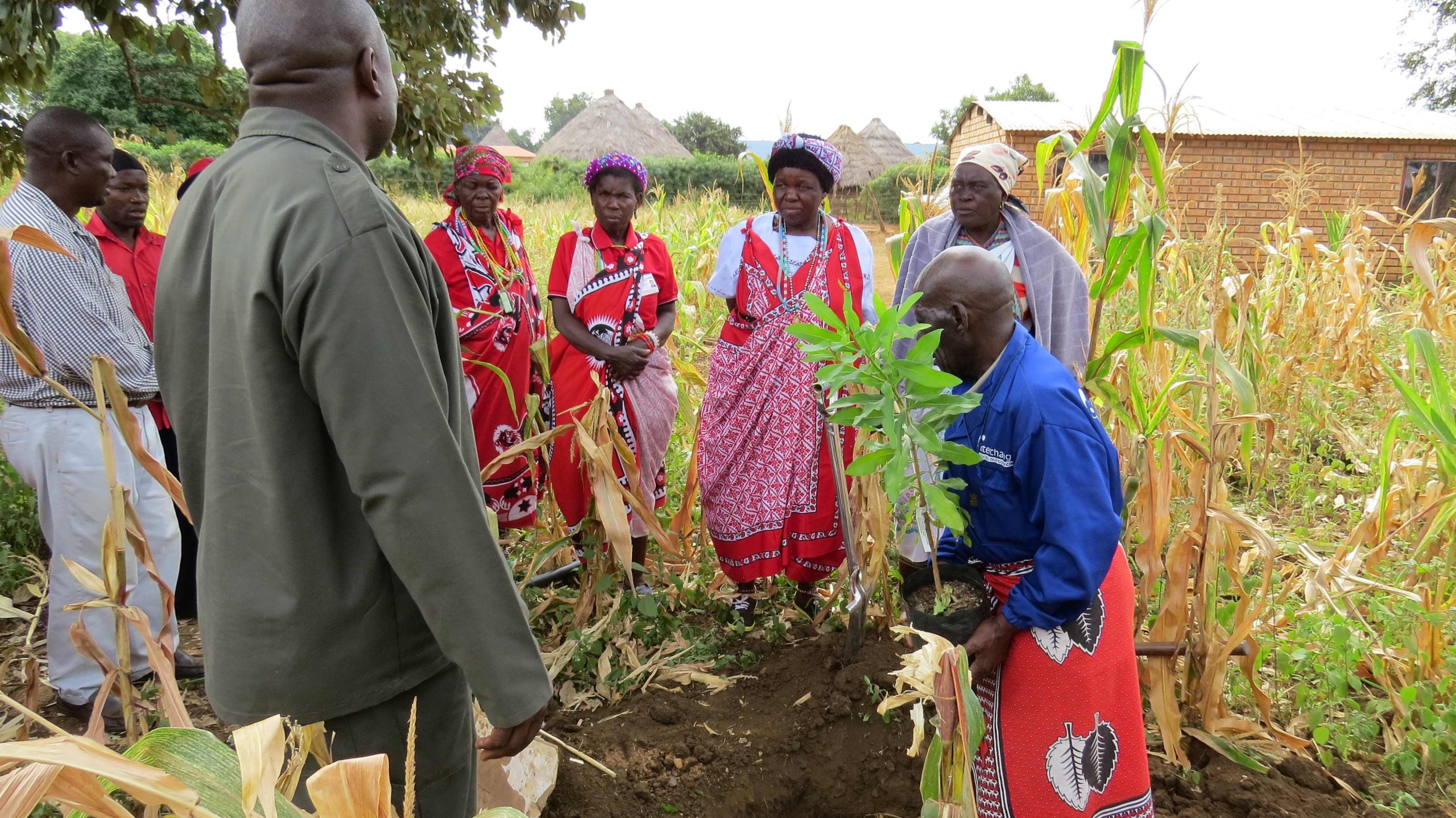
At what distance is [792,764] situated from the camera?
248 cm

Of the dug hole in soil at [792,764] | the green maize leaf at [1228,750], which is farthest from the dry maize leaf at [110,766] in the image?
the green maize leaf at [1228,750]

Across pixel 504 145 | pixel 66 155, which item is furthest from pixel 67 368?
pixel 504 145

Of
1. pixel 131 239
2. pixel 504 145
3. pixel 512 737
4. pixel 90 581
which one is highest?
pixel 504 145

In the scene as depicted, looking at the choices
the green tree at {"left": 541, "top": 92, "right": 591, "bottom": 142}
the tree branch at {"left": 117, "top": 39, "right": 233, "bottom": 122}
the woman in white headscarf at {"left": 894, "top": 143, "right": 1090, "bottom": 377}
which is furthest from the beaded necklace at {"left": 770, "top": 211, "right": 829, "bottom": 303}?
the green tree at {"left": 541, "top": 92, "right": 591, "bottom": 142}

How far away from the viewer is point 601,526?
308 cm

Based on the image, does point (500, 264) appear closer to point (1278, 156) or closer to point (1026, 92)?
point (1278, 156)

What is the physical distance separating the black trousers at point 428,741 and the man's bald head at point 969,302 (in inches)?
40.0

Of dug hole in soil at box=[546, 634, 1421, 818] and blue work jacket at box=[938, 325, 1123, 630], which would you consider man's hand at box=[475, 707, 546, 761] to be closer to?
blue work jacket at box=[938, 325, 1123, 630]

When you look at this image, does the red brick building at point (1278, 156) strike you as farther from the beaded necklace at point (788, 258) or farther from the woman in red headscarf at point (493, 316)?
the woman in red headscarf at point (493, 316)

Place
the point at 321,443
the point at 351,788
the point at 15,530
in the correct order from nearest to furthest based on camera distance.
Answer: the point at 351,788 → the point at 321,443 → the point at 15,530

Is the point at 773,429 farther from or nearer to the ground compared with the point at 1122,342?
nearer to the ground

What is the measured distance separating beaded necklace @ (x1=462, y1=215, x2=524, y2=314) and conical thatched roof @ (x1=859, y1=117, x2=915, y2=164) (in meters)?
21.4

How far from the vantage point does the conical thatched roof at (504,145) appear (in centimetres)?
3138

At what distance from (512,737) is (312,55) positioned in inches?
36.7
